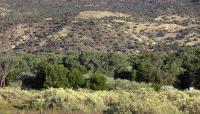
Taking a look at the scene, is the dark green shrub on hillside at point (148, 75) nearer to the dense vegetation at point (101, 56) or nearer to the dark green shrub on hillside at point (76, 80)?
the dense vegetation at point (101, 56)

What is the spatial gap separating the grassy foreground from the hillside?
58662mm

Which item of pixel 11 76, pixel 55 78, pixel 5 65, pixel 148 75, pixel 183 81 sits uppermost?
pixel 55 78

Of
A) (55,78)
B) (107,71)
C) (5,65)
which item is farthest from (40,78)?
(107,71)

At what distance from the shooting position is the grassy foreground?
22578 millimetres

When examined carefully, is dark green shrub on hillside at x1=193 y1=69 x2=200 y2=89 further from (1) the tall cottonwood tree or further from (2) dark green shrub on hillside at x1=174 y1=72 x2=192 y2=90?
(1) the tall cottonwood tree

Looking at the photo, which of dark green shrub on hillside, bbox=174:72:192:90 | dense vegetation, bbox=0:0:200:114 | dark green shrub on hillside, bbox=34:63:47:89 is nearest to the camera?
dense vegetation, bbox=0:0:200:114

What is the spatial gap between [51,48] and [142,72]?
4447 cm

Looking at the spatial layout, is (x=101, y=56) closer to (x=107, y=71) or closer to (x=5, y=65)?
(x=107, y=71)

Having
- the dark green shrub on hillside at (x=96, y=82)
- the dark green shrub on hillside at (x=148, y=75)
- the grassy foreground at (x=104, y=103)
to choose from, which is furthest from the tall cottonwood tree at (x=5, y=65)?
the dark green shrub on hillside at (x=148, y=75)

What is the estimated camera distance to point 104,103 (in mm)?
27656

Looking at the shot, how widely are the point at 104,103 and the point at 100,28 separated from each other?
7215 centimetres

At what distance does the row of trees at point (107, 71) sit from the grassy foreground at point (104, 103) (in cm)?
757

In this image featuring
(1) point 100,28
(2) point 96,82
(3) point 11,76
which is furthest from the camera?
(1) point 100,28

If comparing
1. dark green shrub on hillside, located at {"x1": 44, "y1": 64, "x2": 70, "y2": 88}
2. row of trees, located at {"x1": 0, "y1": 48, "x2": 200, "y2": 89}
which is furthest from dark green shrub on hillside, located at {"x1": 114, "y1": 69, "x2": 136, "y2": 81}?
dark green shrub on hillside, located at {"x1": 44, "y1": 64, "x2": 70, "y2": 88}
